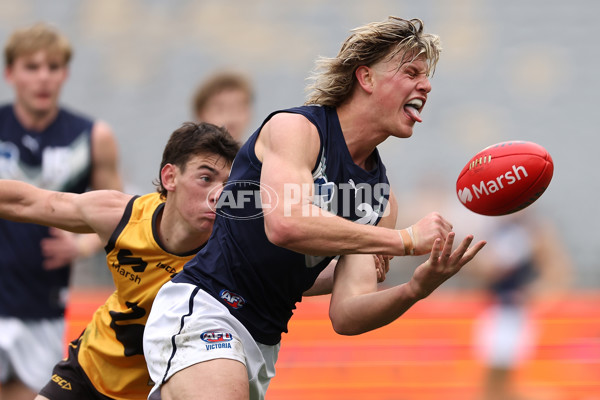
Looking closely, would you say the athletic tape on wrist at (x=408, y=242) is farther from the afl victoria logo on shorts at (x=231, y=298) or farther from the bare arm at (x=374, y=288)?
the afl victoria logo on shorts at (x=231, y=298)

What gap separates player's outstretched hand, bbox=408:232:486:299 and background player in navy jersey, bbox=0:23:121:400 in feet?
10.0

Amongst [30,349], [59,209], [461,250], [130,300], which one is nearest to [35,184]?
[30,349]

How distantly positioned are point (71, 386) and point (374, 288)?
1588 mm

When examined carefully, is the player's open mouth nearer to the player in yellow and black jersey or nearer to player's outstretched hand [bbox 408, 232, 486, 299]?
player's outstretched hand [bbox 408, 232, 486, 299]

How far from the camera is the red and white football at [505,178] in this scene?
3.95m

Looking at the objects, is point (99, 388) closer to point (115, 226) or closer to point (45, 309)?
point (115, 226)

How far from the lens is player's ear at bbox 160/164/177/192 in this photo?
4465 millimetres

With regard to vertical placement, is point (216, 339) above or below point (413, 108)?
below

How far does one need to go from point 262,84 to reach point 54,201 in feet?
36.9

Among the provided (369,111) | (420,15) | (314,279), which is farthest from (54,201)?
(420,15)

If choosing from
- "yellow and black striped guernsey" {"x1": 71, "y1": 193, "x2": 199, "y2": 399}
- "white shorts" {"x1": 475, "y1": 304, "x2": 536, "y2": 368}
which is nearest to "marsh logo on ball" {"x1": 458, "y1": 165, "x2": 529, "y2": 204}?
"yellow and black striped guernsey" {"x1": 71, "y1": 193, "x2": 199, "y2": 399}

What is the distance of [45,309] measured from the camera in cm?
638

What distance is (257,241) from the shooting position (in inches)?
156

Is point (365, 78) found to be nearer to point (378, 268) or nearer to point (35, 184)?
point (378, 268)
